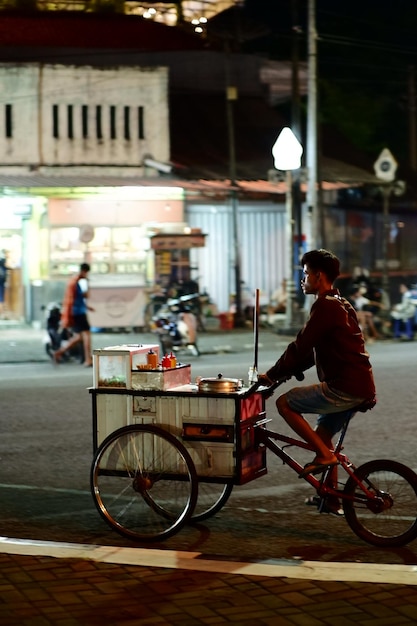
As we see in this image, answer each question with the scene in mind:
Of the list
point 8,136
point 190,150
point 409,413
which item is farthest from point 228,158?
point 409,413

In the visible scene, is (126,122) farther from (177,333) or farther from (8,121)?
(177,333)

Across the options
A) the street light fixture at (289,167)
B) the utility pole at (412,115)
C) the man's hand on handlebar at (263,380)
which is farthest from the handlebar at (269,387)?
the utility pole at (412,115)

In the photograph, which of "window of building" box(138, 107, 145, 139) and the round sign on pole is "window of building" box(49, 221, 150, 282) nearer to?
"window of building" box(138, 107, 145, 139)

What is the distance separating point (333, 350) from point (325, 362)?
10 centimetres

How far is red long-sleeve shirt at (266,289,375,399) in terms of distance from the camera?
21.2 ft

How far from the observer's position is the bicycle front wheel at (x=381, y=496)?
6387 mm

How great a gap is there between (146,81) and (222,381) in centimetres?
1984

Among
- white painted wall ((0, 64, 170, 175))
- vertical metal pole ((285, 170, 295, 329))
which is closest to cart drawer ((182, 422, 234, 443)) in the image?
vertical metal pole ((285, 170, 295, 329))

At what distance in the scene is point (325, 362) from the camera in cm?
657

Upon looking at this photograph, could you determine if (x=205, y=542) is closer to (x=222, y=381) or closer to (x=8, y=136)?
(x=222, y=381)

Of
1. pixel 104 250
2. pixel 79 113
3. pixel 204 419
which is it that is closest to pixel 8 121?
pixel 79 113

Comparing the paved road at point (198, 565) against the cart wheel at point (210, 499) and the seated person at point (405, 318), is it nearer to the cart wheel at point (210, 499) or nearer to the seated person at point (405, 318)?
the cart wheel at point (210, 499)

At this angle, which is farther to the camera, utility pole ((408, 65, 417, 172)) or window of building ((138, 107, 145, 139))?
utility pole ((408, 65, 417, 172))

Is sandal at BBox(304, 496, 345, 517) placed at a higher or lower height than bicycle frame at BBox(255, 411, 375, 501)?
lower
